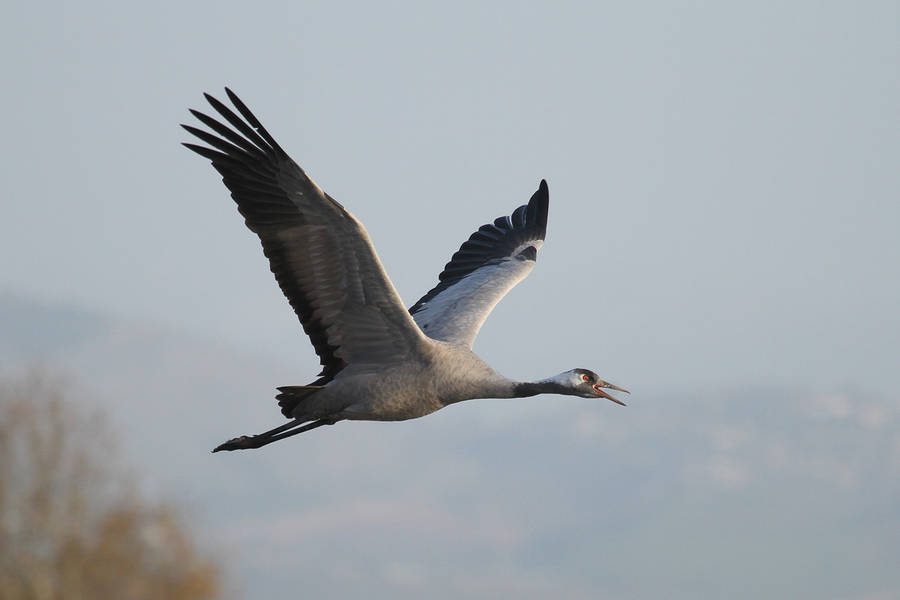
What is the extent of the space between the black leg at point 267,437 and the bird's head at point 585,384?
2.02m

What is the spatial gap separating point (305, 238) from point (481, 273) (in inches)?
164

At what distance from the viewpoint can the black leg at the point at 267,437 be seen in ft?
35.5

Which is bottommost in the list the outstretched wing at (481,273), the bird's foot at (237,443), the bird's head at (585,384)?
the bird's foot at (237,443)

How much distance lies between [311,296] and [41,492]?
7.81 metres

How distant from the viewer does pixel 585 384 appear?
1099 cm

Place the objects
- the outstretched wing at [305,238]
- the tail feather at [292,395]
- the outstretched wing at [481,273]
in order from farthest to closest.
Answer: the outstretched wing at [481,273] → the tail feather at [292,395] → the outstretched wing at [305,238]

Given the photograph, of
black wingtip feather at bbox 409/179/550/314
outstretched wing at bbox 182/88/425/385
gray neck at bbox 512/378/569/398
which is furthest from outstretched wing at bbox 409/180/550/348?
outstretched wing at bbox 182/88/425/385

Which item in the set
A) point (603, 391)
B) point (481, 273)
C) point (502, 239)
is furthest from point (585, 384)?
point (502, 239)

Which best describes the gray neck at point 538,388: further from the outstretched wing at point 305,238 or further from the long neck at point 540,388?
the outstretched wing at point 305,238

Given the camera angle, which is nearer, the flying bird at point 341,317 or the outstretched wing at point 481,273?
the flying bird at point 341,317

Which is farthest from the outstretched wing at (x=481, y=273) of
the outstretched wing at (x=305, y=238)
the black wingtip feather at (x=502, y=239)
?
the outstretched wing at (x=305, y=238)

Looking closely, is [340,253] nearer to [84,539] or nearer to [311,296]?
[311,296]

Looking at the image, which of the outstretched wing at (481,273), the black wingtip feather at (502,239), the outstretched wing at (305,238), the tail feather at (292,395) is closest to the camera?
the outstretched wing at (305,238)

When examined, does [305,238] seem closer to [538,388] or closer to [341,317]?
[341,317]
